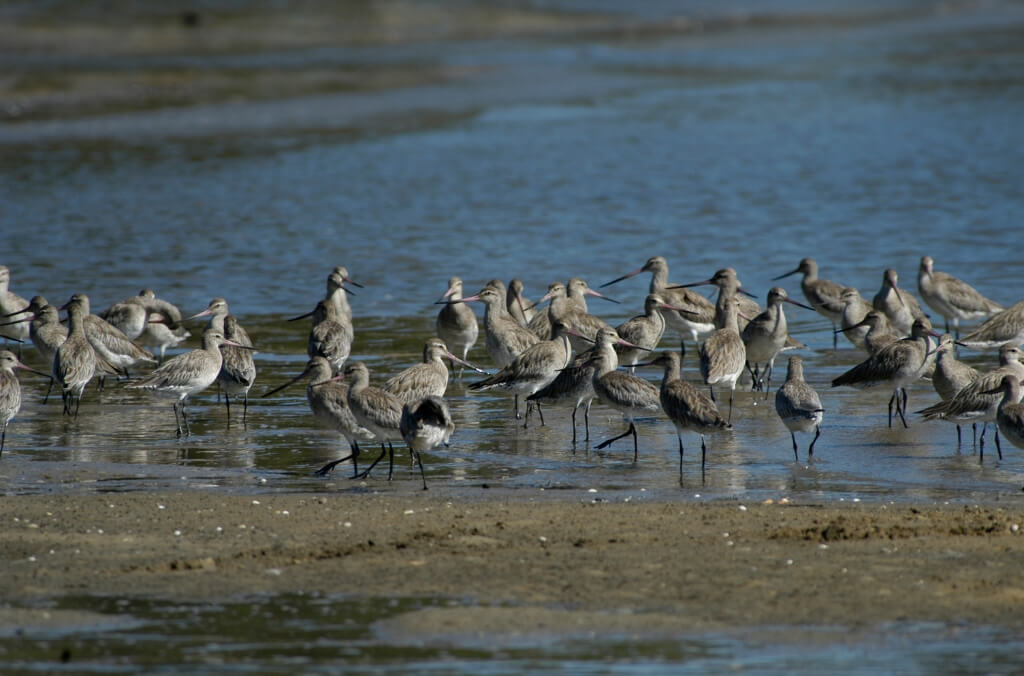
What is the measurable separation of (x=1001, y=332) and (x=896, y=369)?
242 centimetres

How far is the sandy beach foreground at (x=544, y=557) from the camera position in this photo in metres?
6.60

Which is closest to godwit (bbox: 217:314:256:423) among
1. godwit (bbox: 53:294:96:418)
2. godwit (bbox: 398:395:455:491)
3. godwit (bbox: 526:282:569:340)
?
godwit (bbox: 53:294:96:418)

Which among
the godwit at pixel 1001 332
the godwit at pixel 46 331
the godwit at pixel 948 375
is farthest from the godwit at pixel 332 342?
the godwit at pixel 1001 332

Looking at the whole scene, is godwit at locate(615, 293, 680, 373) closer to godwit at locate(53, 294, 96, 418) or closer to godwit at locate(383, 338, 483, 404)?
godwit at locate(383, 338, 483, 404)

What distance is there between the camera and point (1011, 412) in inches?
368

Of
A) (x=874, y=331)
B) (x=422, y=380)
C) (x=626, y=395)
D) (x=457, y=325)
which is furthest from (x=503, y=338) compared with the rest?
(x=874, y=331)

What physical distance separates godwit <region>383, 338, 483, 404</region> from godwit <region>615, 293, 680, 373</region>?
2038 mm

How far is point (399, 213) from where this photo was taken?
74.1 ft

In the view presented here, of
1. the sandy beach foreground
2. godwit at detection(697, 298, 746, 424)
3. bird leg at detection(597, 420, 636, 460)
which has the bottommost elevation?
the sandy beach foreground

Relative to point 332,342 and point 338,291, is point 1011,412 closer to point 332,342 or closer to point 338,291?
point 332,342

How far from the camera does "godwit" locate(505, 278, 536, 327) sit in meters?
14.6

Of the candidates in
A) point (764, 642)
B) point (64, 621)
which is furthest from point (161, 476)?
point (764, 642)

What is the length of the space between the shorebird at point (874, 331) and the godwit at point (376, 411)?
429 cm

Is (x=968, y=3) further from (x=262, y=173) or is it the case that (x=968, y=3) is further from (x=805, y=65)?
(x=262, y=173)
